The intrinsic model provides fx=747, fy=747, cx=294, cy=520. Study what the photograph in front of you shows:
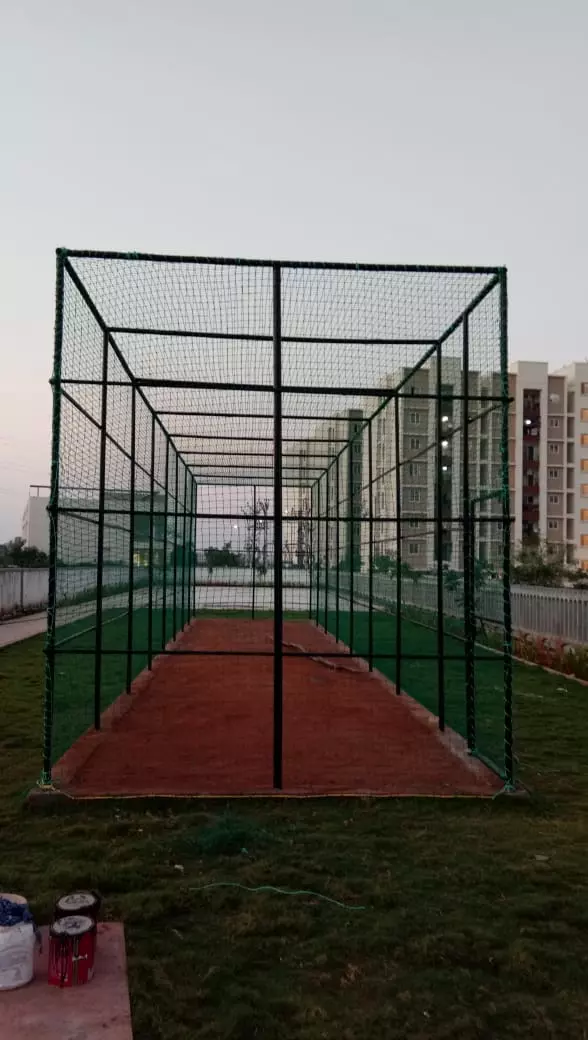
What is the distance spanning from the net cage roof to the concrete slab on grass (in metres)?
3.51

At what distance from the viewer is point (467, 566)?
5.59 metres

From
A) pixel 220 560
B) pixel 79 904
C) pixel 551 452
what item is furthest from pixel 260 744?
pixel 551 452

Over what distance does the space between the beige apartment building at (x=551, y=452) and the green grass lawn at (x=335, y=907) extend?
2218 inches

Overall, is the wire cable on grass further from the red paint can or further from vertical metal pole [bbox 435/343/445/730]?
vertical metal pole [bbox 435/343/445/730]

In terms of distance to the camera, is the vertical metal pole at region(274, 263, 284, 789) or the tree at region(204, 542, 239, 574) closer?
the vertical metal pole at region(274, 263, 284, 789)

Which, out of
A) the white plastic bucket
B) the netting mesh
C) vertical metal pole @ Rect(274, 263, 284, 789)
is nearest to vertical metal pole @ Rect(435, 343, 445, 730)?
the netting mesh

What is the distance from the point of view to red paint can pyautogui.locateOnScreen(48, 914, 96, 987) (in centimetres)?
260

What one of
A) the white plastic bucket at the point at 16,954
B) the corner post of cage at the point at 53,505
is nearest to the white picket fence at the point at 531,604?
the corner post of cage at the point at 53,505

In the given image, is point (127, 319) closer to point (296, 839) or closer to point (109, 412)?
point (109, 412)

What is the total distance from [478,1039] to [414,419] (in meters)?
6.97

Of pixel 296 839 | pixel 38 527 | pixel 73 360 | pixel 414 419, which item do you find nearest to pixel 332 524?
pixel 414 419

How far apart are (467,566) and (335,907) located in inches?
115

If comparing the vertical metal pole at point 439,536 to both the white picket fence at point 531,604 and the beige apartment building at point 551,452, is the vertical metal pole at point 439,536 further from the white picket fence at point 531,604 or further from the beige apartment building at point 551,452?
the beige apartment building at point 551,452

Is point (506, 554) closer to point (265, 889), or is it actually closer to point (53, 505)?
point (265, 889)
